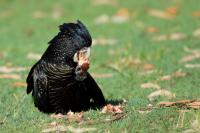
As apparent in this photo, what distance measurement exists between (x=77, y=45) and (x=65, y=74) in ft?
1.26

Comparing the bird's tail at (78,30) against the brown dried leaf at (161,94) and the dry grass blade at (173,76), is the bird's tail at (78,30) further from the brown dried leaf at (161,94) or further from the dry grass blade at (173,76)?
the dry grass blade at (173,76)

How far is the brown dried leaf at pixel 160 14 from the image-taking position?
1609 cm

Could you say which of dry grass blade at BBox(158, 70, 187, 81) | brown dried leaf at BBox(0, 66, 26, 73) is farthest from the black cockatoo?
brown dried leaf at BBox(0, 66, 26, 73)

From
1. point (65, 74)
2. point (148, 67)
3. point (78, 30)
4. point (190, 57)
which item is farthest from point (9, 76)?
point (78, 30)

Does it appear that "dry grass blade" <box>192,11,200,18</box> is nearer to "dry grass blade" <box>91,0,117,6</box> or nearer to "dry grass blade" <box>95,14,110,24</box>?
"dry grass blade" <box>95,14,110,24</box>

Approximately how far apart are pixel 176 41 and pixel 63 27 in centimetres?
617

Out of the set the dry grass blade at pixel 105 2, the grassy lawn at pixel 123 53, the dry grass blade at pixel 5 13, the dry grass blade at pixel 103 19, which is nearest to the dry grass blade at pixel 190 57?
the grassy lawn at pixel 123 53

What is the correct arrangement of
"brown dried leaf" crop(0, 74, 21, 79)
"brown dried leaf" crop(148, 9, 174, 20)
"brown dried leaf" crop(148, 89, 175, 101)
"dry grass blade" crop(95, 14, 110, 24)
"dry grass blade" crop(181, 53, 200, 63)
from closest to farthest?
"brown dried leaf" crop(148, 89, 175, 101)
"brown dried leaf" crop(0, 74, 21, 79)
"dry grass blade" crop(181, 53, 200, 63)
"brown dried leaf" crop(148, 9, 174, 20)
"dry grass blade" crop(95, 14, 110, 24)

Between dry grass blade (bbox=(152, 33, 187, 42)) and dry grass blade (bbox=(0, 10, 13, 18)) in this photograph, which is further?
dry grass blade (bbox=(0, 10, 13, 18))

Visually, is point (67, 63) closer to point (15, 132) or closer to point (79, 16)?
point (15, 132)

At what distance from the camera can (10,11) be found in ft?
59.7

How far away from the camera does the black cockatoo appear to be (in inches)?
299

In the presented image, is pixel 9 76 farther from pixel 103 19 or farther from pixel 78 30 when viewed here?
pixel 103 19

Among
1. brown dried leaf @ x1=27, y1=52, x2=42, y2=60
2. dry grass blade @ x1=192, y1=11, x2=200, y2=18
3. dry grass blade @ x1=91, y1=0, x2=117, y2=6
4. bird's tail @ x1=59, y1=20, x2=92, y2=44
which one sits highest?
dry grass blade @ x1=91, y1=0, x2=117, y2=6
